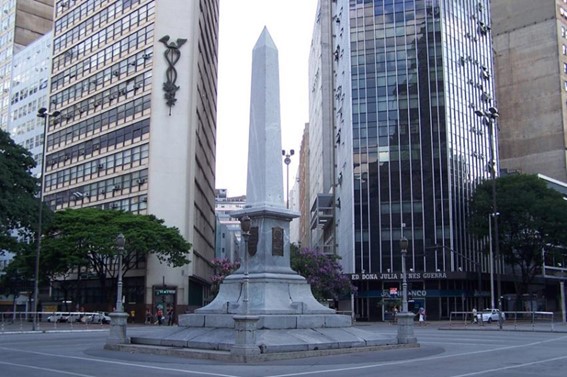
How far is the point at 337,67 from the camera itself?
89938 millimetres

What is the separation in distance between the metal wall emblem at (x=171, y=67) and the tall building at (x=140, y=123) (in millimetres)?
99

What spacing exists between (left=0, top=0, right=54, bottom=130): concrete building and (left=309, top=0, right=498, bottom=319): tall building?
178 feet

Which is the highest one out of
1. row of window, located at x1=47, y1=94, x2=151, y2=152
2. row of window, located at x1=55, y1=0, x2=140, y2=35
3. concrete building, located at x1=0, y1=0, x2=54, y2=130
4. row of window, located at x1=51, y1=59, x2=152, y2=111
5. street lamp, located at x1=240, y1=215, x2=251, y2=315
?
concrete building, located at x1=0, y1=0, x2=54, y2=130

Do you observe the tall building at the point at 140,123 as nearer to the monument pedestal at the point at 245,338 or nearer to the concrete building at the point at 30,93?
the concrete building at the point at 30,93

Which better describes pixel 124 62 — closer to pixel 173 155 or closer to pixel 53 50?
pixel 173 155

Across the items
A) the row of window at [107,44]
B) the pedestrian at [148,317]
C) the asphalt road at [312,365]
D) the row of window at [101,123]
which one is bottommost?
the pedestrian at [148,317]

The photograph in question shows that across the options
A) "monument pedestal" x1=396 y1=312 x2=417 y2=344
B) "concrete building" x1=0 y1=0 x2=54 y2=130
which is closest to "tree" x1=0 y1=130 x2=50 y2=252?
"monument pedestal" x1=396 y1=312 x2=417 y2=344

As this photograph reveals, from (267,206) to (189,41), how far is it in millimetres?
45334

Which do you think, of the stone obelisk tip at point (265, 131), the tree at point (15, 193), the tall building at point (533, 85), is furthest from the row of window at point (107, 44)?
the tall building at point (533, 85)

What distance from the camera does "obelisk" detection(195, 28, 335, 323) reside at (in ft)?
74.9

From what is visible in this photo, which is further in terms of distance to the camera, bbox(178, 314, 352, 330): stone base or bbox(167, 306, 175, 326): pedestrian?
bbox(167, 306, 175, 326): pedestrian

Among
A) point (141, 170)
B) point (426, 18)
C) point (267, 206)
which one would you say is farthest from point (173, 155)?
point (267, 206)

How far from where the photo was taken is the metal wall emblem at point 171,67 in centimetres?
6391

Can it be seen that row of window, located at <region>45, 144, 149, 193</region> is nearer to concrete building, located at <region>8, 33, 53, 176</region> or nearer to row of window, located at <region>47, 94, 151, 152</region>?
row of window, located at <region>47, 94, 151, 152</region>
